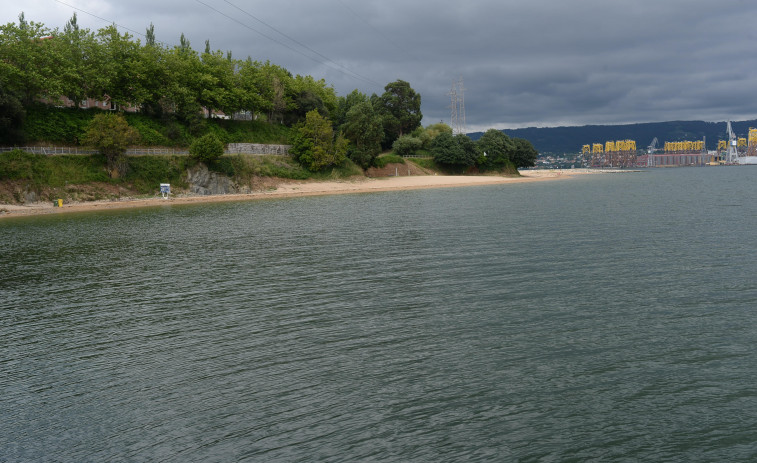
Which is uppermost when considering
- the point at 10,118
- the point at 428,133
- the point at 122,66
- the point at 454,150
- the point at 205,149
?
the point at 122,66

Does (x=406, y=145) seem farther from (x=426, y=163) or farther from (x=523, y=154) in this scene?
(x=523, y=154)

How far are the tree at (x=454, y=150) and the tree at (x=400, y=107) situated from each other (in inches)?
679

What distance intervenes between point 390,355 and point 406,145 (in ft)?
446

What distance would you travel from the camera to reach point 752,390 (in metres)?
11.1

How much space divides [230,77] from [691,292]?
108659 mm

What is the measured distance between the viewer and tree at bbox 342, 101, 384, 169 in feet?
390

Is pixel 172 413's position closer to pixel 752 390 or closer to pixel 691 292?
pixel 752 390

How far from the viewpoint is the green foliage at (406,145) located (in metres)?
146

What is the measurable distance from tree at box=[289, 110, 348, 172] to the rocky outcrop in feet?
60.1

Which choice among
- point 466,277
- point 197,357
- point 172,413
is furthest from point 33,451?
point 466,277

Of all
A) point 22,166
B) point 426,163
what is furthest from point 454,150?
point 22,166

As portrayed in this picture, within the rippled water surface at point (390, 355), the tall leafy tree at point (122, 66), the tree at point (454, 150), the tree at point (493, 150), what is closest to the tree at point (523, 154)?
the tree at point (493, 150)

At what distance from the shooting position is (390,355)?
45.4 ft

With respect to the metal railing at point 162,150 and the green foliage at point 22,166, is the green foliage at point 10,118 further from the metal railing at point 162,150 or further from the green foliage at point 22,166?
the green foliage at point 22,166
